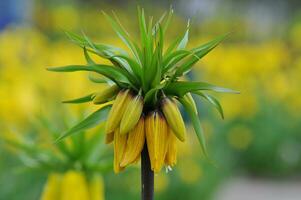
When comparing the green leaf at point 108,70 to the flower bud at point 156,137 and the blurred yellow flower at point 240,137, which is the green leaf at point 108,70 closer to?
the flower bud at point 156,137

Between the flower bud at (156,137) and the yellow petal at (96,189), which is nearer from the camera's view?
the flower bud at (156,137)

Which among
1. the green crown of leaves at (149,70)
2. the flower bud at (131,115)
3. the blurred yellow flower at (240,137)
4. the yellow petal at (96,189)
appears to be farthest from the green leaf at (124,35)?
the blurred yellow flower at (240,137)

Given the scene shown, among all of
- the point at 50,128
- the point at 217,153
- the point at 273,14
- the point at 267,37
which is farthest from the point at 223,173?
the point at 273,14

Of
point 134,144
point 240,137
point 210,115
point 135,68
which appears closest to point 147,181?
point 134,144

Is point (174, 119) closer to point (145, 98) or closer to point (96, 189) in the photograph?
point (145, 98)

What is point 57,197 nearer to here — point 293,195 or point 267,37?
point 293,195

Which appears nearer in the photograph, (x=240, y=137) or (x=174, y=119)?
(x=174, y=119)
